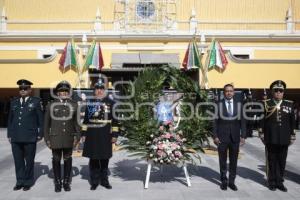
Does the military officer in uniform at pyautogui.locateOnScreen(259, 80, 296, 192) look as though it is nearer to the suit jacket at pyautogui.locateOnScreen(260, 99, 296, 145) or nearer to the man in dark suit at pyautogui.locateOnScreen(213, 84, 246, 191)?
the suit jacket at pyautogui.locateOnScreen(260, 99, 296, 145)

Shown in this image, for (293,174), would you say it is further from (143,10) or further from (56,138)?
(143,10)

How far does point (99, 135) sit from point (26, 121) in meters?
1.24

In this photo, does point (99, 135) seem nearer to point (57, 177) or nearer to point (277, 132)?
point (57, 177)

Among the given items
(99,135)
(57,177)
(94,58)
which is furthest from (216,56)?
(57,177)

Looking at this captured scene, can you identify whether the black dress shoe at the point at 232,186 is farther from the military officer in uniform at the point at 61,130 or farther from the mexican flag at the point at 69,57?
the mexican flag at the point at 69,57

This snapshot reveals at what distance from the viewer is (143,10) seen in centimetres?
2073

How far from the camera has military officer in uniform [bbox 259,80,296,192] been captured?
22.7ft

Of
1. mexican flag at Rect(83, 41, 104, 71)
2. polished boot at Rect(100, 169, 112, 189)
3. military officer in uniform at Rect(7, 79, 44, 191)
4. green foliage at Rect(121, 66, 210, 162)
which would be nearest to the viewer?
military officer in uniform at Rect(7, 79, 44, 191)

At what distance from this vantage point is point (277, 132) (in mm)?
6922

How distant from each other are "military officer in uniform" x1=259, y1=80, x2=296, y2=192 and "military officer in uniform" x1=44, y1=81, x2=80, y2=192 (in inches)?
129

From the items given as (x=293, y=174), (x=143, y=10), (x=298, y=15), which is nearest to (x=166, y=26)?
(x=143, y=10)

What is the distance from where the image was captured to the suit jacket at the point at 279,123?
6.91 m

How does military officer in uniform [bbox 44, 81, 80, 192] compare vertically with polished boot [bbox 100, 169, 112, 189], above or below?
above

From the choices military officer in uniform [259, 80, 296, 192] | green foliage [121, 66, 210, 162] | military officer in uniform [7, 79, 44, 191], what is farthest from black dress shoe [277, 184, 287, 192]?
military officer in uniform [7, 79, 44, 191]
